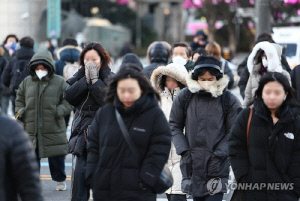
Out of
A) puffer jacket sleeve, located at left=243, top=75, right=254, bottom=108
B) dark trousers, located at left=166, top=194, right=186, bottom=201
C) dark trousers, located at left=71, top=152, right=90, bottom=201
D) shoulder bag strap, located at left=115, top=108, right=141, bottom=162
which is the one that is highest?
shoulder bag strap, located at left=115, top=108, right=141, bottom=162

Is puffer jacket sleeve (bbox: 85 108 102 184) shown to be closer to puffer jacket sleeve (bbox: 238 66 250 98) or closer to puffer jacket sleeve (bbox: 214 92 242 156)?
puffer jacket sleeve (bbox: 214 92 242 156)

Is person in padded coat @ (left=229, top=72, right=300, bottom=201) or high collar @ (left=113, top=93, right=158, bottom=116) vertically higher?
high collar @ (left=113, top=93, right=158, bottom=116)

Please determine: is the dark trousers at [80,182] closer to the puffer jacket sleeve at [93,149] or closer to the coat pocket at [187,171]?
the coat pocket at [187,171]

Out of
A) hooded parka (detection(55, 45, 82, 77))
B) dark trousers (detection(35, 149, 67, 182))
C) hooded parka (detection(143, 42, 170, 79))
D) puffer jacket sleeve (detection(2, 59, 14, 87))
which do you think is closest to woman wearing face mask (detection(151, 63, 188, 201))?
dark trousers (detection(35, 149, 67, 182))

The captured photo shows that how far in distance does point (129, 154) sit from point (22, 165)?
1100 millimetres

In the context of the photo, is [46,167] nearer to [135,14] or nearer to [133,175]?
[133,175]

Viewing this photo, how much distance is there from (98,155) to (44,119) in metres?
3.76

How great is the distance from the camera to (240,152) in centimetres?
547

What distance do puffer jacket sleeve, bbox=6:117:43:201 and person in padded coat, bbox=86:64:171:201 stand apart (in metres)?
0.99

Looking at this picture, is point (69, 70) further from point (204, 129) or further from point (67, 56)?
point (204, 129)

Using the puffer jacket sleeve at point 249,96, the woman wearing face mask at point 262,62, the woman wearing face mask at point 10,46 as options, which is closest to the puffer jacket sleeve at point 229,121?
the woman wearing face mask at point 262,62

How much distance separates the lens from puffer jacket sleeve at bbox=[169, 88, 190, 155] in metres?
6.57

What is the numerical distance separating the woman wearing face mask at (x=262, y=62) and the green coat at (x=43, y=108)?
2235 millimetres

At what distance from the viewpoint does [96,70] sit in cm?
741
